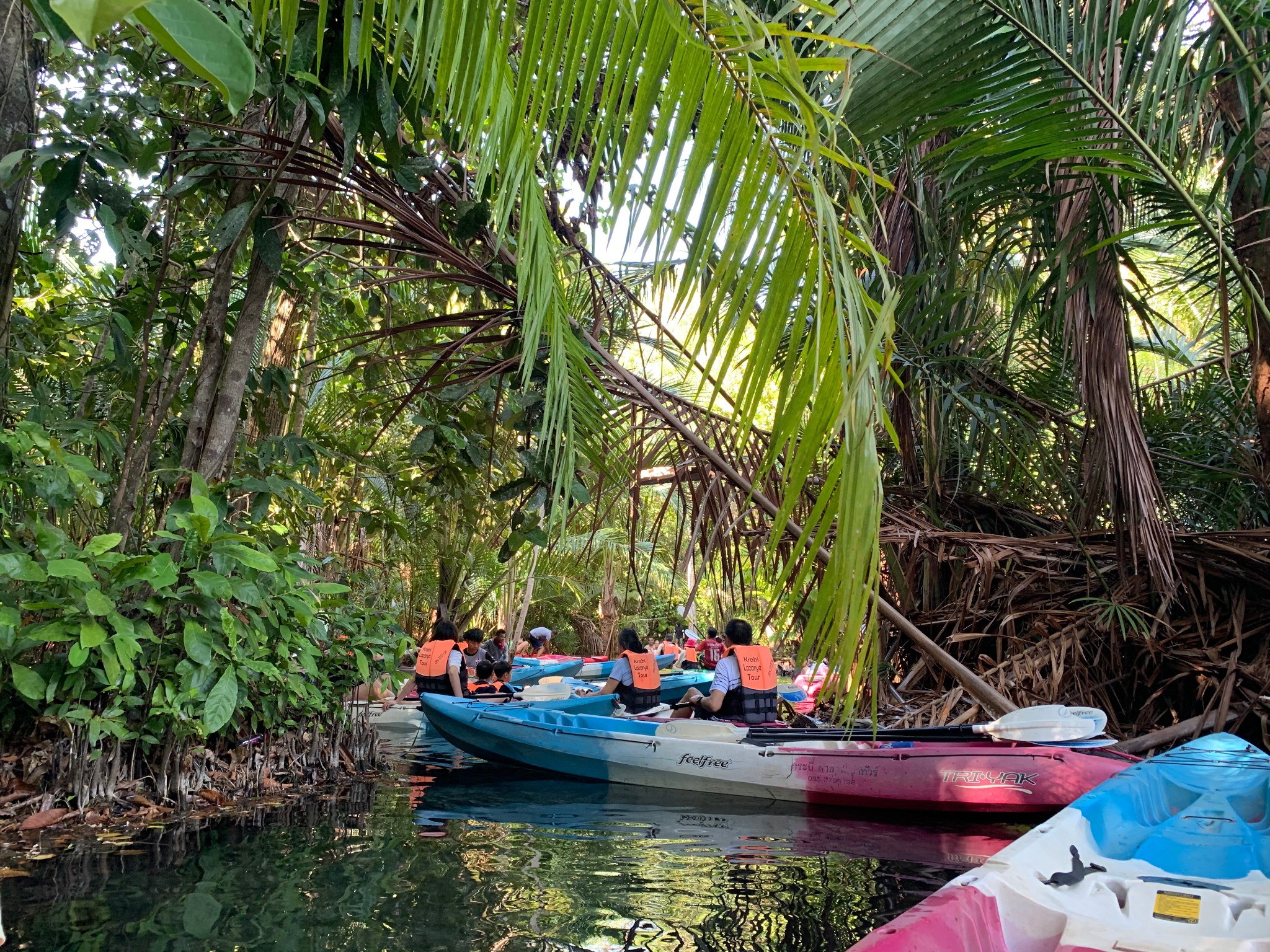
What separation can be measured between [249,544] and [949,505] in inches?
270

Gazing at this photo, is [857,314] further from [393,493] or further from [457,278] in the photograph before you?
[393,493]

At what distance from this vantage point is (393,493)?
8.14 m

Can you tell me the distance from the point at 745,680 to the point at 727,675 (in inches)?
8.0

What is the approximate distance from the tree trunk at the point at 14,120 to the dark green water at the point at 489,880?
3.02m

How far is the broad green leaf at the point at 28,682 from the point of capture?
5.42 meters

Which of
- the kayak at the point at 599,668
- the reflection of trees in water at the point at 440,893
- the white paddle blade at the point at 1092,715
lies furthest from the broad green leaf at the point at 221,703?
the kayak at the point at 599,668

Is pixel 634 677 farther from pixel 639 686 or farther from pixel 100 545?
pixel 100 545

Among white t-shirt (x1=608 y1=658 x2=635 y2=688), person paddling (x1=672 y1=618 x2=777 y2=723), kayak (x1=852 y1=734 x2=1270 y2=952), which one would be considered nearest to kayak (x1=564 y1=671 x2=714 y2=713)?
white t-shirt (x1=608 y1=658 x2=635 y2=688)

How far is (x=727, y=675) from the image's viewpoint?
938 centimetres

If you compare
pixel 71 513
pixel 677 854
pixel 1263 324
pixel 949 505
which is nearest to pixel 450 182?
pixel 71 513

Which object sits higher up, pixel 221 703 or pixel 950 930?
pixel 221 703

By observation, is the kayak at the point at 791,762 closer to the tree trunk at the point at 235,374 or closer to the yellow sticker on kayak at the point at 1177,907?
the yellow sticker on kayak at the point at 1177,907

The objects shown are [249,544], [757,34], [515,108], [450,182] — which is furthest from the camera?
[249,544]

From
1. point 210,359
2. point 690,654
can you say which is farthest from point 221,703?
point 690,654
